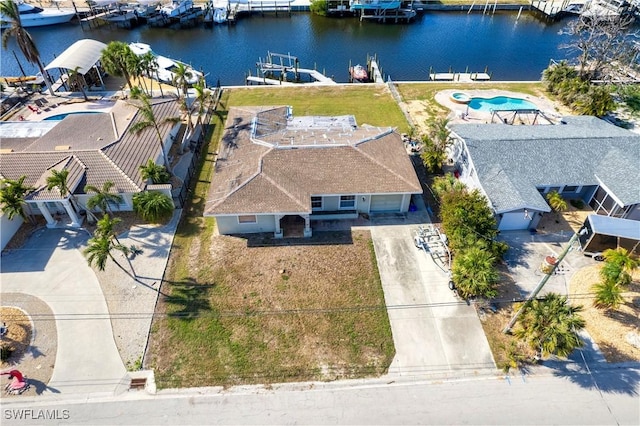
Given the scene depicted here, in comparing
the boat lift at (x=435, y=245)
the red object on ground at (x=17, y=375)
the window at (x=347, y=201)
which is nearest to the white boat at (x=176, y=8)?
the window at (x=347, y=201)

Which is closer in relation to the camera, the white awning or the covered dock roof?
the covered dock roof

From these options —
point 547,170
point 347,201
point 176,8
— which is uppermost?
point 176,8

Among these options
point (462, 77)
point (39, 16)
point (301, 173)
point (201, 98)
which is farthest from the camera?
point (39, 16)

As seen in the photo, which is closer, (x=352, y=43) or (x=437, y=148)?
(x=437, y=148)

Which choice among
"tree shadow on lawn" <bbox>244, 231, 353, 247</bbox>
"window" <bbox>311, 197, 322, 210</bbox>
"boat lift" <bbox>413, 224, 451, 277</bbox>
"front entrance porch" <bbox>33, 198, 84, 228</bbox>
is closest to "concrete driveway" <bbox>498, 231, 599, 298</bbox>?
"boat lift" <bbox>413, 224, 451, 277</bbox>

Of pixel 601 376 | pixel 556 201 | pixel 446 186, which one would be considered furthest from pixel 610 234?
pixel 446 186

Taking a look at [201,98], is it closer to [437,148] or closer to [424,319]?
[437,148]

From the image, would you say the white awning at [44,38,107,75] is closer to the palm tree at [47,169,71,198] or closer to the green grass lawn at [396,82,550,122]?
the palm tree at [47,169,71,198]
